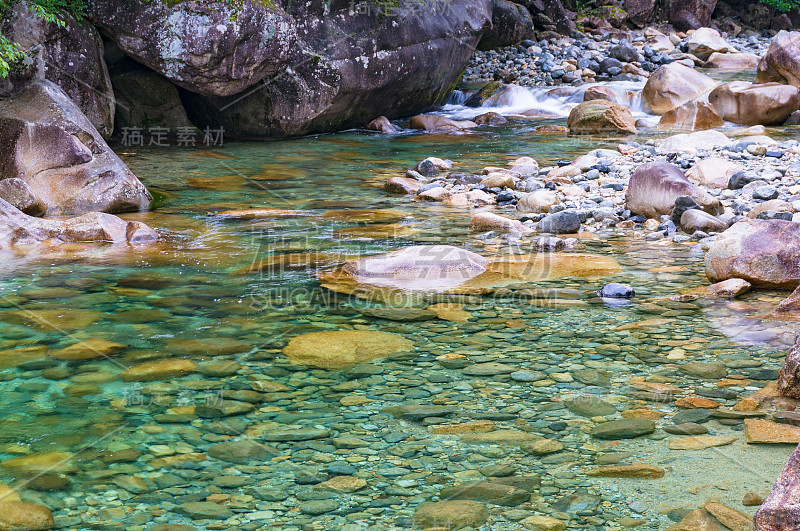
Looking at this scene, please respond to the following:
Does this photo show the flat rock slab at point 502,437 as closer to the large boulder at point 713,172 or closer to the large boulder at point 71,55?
the large boulder at point 713,172

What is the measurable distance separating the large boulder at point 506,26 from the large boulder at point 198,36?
10263 mm

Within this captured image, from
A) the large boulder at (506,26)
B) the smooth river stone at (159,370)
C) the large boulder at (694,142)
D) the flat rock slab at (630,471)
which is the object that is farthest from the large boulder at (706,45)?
the flat rock slab at (630,471)

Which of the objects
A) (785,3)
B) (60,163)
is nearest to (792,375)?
(60,163)

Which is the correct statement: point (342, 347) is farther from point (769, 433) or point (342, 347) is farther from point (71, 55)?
point (71, 55)

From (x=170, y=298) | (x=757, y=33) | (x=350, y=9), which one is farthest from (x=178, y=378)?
(x=757, y=33)

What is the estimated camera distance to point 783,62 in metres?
13.1

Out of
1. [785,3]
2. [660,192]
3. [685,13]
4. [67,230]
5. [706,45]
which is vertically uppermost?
[785,3]

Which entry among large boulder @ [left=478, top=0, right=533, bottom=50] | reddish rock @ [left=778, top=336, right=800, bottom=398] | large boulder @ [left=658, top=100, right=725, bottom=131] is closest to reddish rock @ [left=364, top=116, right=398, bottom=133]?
large boulder @ [left=658, top=100, right=725, bottom=131]

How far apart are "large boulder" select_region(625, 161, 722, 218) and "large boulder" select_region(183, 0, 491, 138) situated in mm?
6979

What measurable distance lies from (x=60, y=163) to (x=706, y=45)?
19353mm

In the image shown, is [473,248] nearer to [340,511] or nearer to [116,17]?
[340,511]

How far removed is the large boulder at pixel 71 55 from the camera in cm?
962

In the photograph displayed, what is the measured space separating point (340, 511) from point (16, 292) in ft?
10.7

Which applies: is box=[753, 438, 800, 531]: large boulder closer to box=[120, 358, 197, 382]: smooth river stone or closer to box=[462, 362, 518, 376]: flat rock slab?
box=[462, 362, 518, 376]: flat rock slab
